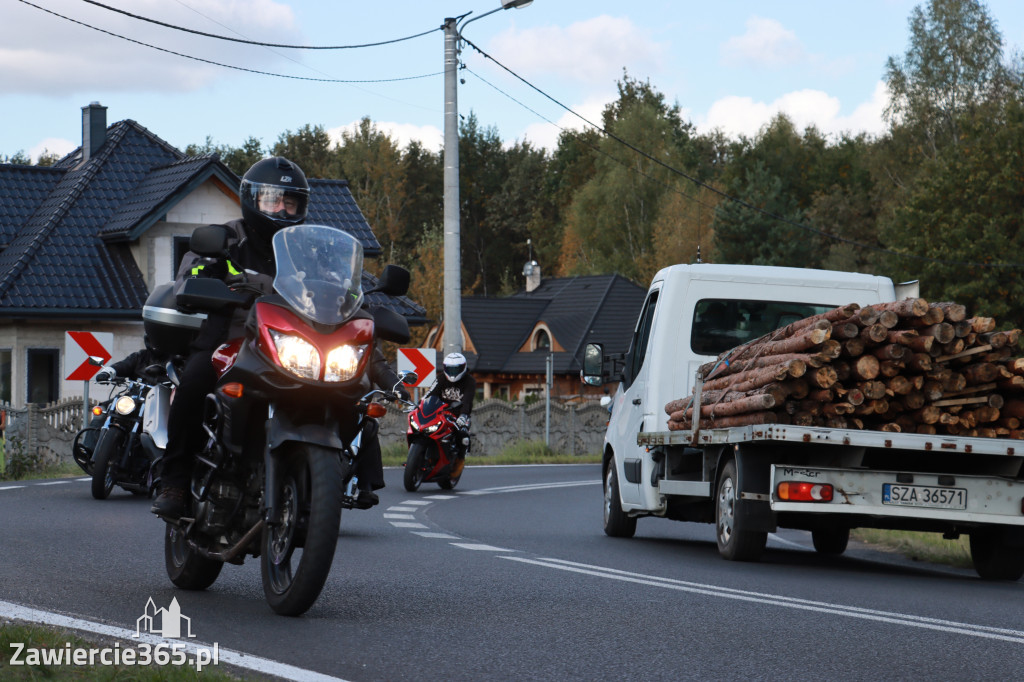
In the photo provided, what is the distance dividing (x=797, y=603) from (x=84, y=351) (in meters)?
15.4

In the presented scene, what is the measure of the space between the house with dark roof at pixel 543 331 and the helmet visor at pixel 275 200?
2241 inches

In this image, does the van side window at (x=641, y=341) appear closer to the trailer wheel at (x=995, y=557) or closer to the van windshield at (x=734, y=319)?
the van windshield at (x=734, y=319)

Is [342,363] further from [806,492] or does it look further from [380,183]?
[380,183]

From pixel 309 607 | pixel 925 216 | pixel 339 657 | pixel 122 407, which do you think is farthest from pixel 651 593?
pixel 925 216

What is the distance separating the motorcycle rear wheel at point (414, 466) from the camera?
1944 centimetres

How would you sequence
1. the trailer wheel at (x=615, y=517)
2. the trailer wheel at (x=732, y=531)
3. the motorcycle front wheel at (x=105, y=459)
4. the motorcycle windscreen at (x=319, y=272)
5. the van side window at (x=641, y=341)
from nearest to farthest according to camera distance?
the motorcycle windscreen at (x=319, y=272), the trailer wheel at (x=732, y=531), the van side window at (x=641, y=341), the trailer wheel at (x=615, y=517), the motorcycle front wheel at (x=105, y=459)

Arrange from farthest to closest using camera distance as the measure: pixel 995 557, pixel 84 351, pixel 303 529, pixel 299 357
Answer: pixel 84 351 < pixel 995 557 < pixel 299 357 < pixel 303 529

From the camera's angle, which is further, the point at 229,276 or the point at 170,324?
the point at 170,324

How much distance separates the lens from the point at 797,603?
8164mm

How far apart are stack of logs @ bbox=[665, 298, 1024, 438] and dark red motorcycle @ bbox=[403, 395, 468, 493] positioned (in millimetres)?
9136

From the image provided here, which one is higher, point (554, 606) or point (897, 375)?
point (897, 375)

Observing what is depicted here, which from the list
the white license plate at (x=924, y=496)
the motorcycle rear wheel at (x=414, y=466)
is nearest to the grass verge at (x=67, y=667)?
the white license plate at (x=924, y=496)


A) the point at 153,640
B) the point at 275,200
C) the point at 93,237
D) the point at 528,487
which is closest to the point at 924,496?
the point at 275,200

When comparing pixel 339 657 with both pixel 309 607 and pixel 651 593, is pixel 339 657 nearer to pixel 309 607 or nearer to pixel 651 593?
pixel 309 607
